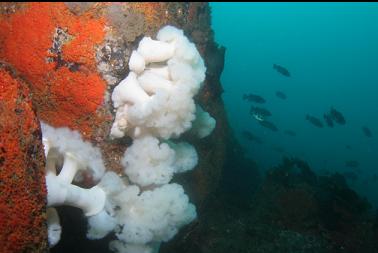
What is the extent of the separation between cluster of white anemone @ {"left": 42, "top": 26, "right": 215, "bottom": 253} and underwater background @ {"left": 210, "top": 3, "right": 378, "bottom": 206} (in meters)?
56.2

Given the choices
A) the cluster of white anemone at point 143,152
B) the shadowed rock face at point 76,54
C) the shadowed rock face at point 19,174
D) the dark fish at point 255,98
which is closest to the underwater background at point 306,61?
the dark fish at point 255,98

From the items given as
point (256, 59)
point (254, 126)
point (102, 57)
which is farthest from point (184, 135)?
point (256, 59)

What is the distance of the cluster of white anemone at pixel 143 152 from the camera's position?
3.35m

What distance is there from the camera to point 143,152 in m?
3.50

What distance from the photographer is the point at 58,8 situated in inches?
Answer: 137

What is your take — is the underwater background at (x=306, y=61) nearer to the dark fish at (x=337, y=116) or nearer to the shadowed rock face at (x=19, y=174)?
the dark fish at (x=337, y=116)

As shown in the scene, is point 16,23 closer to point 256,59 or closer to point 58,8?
point 58,8

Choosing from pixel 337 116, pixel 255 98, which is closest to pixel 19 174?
pixel 255 98

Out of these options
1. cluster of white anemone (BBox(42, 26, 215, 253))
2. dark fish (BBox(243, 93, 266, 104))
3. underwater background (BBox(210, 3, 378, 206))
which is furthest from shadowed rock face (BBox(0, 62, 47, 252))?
underwater background (BBox(210, 3, 378, 206))

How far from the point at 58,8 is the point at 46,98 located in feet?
3.09

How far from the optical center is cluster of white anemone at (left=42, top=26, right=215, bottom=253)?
335 cm

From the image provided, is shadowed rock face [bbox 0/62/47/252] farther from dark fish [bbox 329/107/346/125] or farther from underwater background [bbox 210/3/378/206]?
underwater background [bbox 210/3/378/206]

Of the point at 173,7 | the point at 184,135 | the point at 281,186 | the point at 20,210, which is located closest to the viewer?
the point at 20,210

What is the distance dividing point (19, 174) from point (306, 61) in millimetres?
141963
